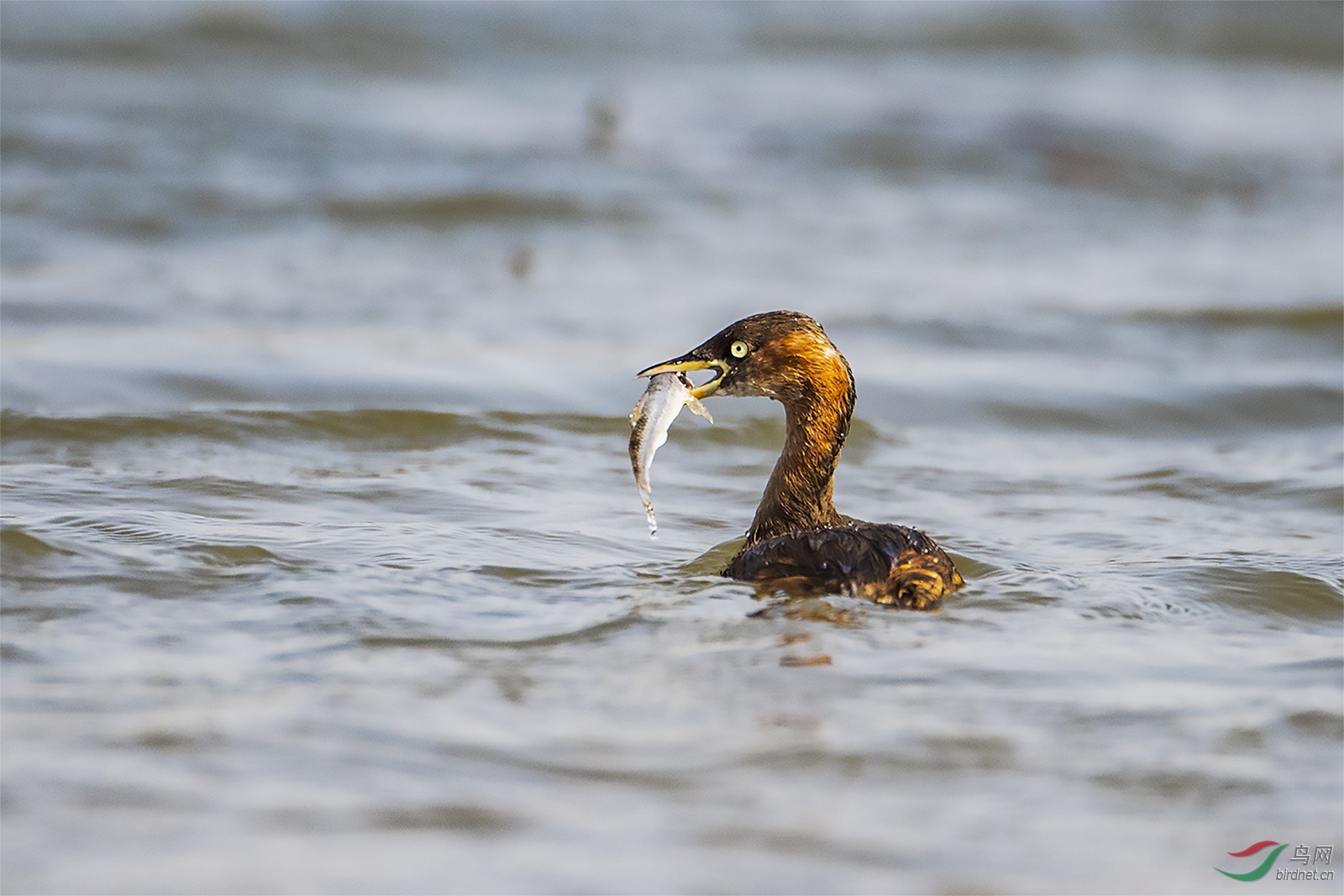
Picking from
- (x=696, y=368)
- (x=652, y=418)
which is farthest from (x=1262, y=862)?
(x=696, y=368)

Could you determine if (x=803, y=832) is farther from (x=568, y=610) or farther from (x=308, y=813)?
(x=568, y=610)

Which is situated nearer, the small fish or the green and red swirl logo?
the green and red swirl logo

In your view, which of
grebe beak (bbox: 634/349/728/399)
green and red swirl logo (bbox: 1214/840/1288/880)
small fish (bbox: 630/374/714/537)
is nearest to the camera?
green and red swirl logo (bbox: 1214/840/1288/880)

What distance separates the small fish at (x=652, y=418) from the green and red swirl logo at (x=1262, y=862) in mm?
2253

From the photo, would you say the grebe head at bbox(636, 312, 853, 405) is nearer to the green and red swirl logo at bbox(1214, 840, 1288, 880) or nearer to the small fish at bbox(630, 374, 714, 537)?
the small fish at bbox(630, 374, 714, 537)

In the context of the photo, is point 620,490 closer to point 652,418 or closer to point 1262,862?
point 652,418

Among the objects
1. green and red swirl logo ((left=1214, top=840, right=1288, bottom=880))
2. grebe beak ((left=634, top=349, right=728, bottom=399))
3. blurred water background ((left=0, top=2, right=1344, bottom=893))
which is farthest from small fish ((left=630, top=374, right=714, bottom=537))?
green and red swirl logo ((left=1214, top=840, right=1288, bottom=880))

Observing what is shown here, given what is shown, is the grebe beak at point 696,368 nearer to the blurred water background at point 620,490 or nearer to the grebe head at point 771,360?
the grebe head at point 771,360

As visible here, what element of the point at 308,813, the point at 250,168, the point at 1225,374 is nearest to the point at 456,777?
the point at 308,813

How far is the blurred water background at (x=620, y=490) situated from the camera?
3938mm

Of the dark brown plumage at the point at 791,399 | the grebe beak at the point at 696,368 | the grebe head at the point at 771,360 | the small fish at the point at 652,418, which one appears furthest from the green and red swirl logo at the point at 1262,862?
the grebe beak at the point at 696,368

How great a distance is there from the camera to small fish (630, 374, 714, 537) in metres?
5.64

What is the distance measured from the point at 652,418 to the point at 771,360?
0.48 meters

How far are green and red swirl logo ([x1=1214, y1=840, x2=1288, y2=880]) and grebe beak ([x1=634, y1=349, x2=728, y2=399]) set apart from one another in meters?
2.50
